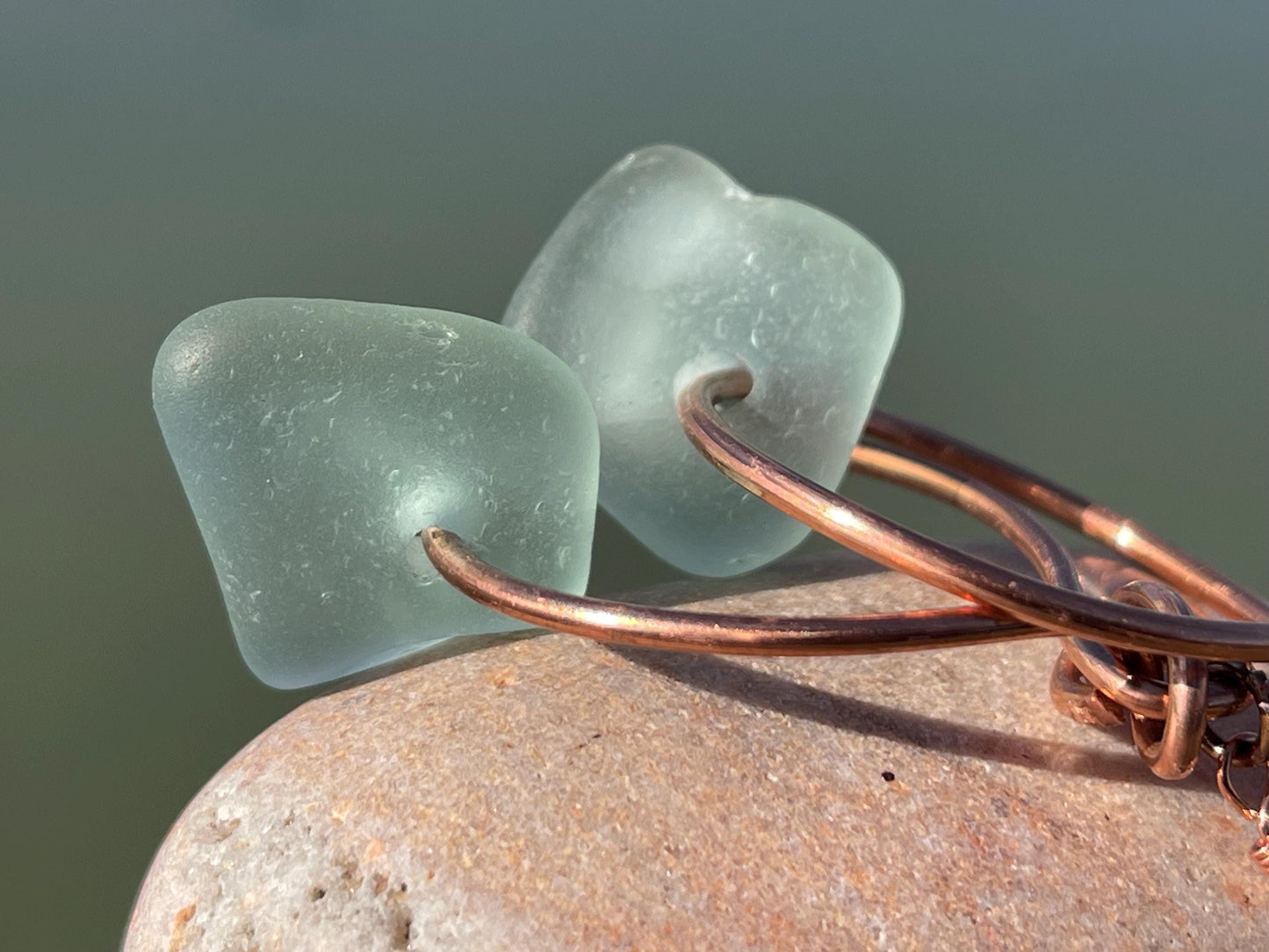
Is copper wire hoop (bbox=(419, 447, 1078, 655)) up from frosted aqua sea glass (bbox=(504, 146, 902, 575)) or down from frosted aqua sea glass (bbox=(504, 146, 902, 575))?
down

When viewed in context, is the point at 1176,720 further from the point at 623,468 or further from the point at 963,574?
the point at 623,468

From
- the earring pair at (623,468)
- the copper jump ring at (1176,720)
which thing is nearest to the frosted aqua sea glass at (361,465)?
the earring pair at (623,468)

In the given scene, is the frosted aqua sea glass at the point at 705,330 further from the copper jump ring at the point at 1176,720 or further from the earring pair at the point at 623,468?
the copper jump ring at the point at 1176,720

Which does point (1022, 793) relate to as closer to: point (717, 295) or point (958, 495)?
point (958, 495)

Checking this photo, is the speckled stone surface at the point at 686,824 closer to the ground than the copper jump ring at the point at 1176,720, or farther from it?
closer to the ground

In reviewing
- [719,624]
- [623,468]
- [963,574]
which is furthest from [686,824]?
[623,468]

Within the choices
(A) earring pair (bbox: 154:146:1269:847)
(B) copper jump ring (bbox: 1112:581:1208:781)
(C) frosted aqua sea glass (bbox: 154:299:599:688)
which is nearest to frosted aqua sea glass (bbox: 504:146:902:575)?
(A) earring pair (bbox: 154:146:1269:847)

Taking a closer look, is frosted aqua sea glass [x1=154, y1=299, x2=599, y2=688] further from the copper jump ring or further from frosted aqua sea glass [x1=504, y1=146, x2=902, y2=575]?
the copper jump ring
